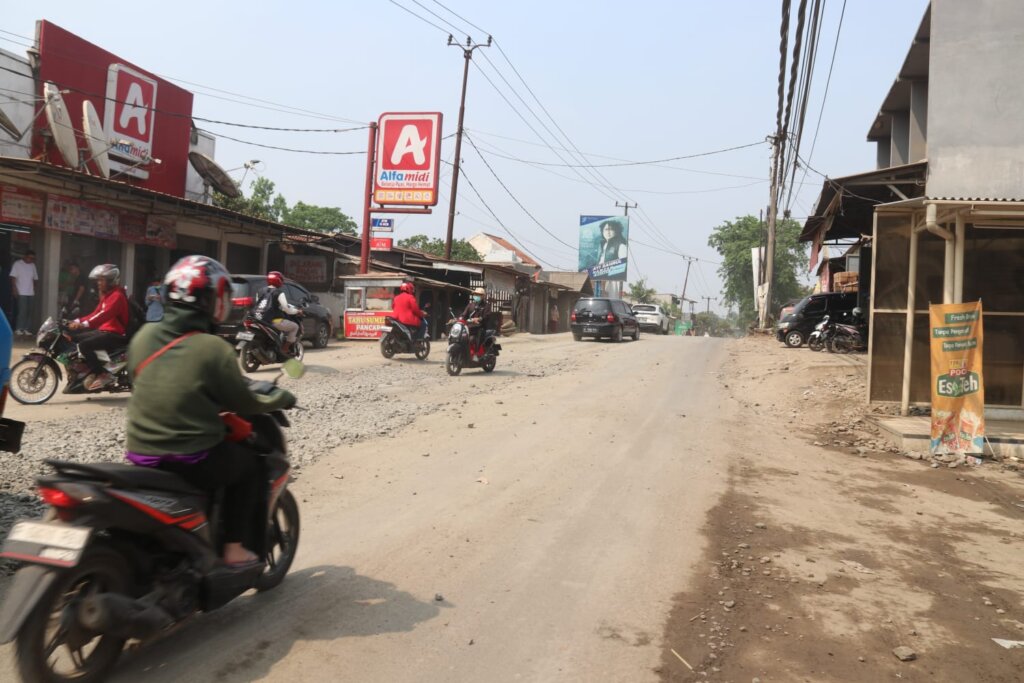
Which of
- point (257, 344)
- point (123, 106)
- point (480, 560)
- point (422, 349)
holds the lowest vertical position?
point (480, 560)

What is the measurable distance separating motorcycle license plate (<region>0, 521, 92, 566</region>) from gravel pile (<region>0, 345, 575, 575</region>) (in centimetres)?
171

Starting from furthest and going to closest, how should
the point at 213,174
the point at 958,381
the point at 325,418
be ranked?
the point at 213,174 → the point at 325,418 → the point at 958,381

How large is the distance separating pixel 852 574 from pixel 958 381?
17.3ft

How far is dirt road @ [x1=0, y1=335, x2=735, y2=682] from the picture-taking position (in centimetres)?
360

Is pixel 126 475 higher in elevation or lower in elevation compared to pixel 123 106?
lower

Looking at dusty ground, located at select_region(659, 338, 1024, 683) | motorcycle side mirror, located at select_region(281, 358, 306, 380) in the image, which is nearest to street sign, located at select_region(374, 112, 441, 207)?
dusty ground, located at select_region(659, 338, 1024, 683)

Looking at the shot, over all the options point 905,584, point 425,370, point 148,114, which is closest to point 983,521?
point 905,584

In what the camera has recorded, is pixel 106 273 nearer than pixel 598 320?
Yes

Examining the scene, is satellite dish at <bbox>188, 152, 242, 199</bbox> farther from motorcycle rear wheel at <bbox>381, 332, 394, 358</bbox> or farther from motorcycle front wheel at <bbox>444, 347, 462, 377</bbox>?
motorcycle front wheel at <bbox>444, 347, 462, 377</bbox>

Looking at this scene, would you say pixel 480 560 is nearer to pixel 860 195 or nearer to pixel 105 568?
pixel 105 568

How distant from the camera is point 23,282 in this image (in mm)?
15992

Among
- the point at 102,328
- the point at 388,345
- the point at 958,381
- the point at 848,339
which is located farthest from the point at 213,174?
the point at 958,381

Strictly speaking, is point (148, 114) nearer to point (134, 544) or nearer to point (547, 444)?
point (547, 444)

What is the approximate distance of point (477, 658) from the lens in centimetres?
365
